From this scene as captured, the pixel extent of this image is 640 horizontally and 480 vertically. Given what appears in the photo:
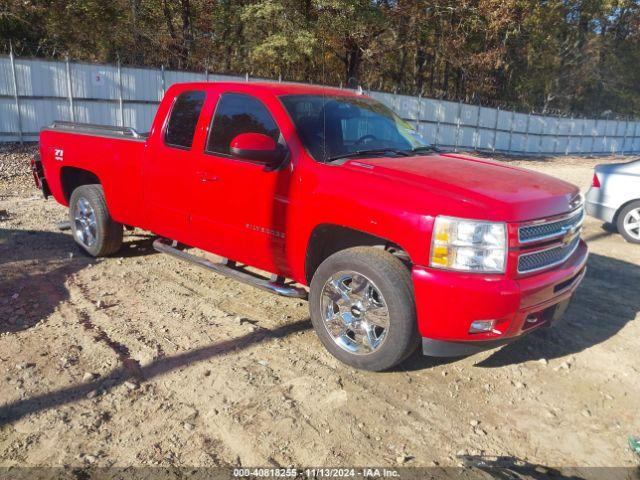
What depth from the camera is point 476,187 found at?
3.42m

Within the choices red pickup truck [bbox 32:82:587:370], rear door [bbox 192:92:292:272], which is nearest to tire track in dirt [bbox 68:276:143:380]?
red pickup truck [bbox 32:82:587:370]

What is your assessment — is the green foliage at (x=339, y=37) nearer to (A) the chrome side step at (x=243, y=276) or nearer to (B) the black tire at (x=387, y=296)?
(A) the chrome side step at (x=243, y=276)

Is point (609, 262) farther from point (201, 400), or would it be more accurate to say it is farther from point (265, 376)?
point (201, 400)

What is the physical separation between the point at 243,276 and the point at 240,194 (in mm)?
713

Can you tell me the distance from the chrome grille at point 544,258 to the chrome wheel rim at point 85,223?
445 centimetres

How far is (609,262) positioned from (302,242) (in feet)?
15.4

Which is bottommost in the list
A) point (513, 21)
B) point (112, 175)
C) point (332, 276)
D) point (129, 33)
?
point (332, 276)

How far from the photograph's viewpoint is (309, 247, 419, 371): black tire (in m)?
3.36

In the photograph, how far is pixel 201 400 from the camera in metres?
3.30

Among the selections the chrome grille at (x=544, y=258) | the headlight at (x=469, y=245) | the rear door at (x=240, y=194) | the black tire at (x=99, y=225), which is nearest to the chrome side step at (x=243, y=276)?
the rear door at (x=240, y=194)

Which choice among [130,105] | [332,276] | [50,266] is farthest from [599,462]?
[130,105]

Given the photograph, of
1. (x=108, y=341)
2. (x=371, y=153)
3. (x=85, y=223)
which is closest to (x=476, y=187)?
(x=371, y=153)

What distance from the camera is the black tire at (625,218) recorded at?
25.7ft

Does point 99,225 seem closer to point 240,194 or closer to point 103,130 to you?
point 103,130
